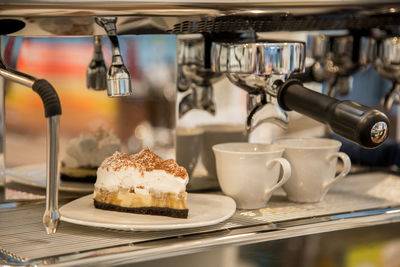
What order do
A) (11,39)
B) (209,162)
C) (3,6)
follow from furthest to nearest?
1. (209,162)
2. (11,39)
3. (3,6)

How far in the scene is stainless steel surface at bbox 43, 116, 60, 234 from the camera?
0.54 m

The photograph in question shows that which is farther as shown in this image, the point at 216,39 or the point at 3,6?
the point at 216,39

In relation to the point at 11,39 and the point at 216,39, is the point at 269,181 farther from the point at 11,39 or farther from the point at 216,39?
the point at 11,39

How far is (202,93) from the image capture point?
815 mm

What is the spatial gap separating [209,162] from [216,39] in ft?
0.56

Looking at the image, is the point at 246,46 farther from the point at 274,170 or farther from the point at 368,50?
the point at 368,50

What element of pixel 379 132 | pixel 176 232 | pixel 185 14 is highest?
pixel 185 14

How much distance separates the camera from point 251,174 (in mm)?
728

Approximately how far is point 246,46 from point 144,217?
0.68ft

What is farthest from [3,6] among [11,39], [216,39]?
[216,39]

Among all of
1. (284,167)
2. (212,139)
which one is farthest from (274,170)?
(212,139)

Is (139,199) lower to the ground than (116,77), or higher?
lower

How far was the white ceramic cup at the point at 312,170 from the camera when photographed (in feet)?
2.49

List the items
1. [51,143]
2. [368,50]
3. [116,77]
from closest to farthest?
[51,143], [116,77], [368,50]
